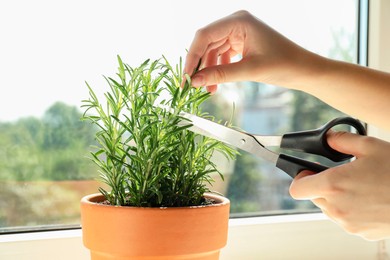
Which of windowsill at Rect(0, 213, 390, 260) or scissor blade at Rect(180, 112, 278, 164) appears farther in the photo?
windowsill at Rect(0, 213, 390, 260)

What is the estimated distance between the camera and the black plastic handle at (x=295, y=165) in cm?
75

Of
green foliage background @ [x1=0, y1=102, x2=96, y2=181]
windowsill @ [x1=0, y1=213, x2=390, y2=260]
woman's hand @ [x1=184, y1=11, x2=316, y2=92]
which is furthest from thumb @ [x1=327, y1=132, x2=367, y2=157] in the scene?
green foliage background @ [x1=0, y1=102, x2=96, y2=181]

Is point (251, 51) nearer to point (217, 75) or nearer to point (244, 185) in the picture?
point (217, 75)

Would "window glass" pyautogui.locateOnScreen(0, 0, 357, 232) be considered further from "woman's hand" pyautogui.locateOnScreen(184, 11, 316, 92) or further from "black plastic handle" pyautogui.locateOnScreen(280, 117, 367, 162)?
"black plastic handle" pyautogui.locateOnScreen(280, 117, 367, 162)

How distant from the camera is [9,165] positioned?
102cm

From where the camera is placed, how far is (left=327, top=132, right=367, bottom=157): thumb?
2.31ft

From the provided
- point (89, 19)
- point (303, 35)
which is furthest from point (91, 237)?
point (303, 35)

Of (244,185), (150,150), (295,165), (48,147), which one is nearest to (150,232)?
(150,150)

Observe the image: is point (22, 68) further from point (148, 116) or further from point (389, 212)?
point (389, 212)

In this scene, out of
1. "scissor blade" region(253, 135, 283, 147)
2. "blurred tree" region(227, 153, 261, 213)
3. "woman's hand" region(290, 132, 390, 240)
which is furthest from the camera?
"blurred tree" region(227, 153, 261, 213)

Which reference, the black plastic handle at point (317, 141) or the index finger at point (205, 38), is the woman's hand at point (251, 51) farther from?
the black plastic handle at point (317, 141)

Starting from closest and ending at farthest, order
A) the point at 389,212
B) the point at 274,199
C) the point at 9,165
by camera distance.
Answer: the point at 389,212, the point at 9,165, the point at 274,199

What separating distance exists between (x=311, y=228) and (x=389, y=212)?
0.52 meters

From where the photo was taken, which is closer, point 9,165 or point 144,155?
point 144,155
